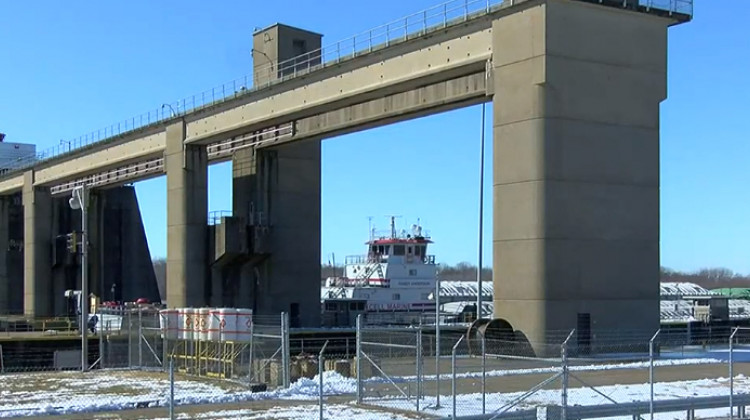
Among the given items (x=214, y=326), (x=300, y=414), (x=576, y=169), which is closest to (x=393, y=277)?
(x=576, y=169)

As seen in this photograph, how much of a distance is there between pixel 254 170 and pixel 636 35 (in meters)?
25.2

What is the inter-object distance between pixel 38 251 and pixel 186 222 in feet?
82.6

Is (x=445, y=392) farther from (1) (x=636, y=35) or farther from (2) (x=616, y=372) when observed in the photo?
(1) (x=636, y=35)

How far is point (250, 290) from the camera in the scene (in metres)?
55.9

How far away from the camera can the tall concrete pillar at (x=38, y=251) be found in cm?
7462

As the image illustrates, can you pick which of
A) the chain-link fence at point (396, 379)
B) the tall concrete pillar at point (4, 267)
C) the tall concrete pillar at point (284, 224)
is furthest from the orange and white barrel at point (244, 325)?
the tall concrete pillar at point (4, 267)

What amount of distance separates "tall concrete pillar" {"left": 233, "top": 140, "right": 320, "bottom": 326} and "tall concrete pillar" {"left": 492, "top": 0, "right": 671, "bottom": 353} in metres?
21.7

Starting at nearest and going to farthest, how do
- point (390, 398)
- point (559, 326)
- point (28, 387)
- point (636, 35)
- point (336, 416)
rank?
1. point (336, 416)
2. point (390, 398)
3. point (28, 387)
4. point (559, 326)
5. point (636, 35)

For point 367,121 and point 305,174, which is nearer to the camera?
point 367,121

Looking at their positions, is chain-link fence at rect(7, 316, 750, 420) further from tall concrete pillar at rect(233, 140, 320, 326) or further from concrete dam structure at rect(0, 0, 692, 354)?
tall concrete pillar at rect(233, 140, 320, 326)

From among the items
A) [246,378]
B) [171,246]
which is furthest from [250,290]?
[246,378]

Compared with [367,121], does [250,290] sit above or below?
below

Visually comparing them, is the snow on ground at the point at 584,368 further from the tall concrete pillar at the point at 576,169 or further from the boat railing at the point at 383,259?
the boat railing at the point at 383,259

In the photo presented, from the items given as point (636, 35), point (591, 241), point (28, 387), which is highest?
point (636, 35)
